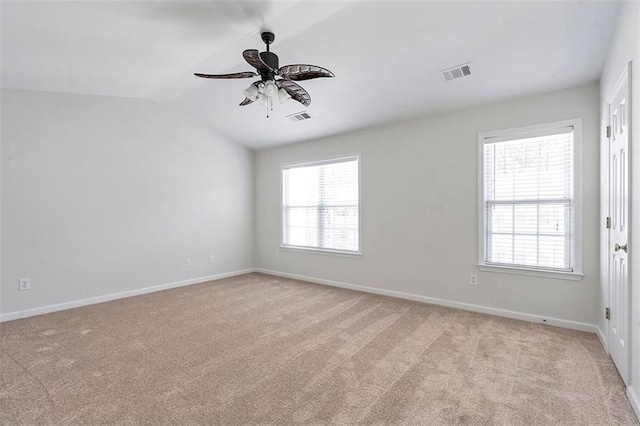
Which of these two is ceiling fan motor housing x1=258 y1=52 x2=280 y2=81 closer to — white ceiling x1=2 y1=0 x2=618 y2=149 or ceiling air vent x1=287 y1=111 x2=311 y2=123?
white ceiling x1=2 y1=0 x2=618 y2=149

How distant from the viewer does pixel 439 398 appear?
2059 mm

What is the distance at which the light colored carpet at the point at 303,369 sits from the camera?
1.92 m

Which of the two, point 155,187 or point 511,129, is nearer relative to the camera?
point 511,129

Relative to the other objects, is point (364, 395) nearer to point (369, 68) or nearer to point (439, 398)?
point (439, 398)

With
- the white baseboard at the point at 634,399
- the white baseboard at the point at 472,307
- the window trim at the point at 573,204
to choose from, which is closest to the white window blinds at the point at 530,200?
the window trim at the point at 573,204

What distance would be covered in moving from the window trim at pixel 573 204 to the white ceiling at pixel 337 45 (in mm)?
405

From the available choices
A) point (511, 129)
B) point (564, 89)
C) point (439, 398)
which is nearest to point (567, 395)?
point (439, 398)

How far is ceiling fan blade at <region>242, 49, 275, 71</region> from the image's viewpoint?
2368 mm

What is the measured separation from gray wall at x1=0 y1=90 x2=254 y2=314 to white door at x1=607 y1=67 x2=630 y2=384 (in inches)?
215

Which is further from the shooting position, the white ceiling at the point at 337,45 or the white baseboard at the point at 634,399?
the white ceiling at the point at 337,45

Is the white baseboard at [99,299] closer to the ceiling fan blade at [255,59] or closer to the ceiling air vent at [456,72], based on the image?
the ceiling fan blade at [255,59]

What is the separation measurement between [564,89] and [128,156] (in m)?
5.76

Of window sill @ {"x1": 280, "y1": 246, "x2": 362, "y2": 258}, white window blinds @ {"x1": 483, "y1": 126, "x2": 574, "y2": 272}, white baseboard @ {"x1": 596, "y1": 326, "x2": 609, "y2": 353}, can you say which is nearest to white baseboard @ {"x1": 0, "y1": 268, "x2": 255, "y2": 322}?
window sill @ {"x1": 280, "y1": 246, "x2": 362, "y2": 258}

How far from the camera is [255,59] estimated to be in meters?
2.46
